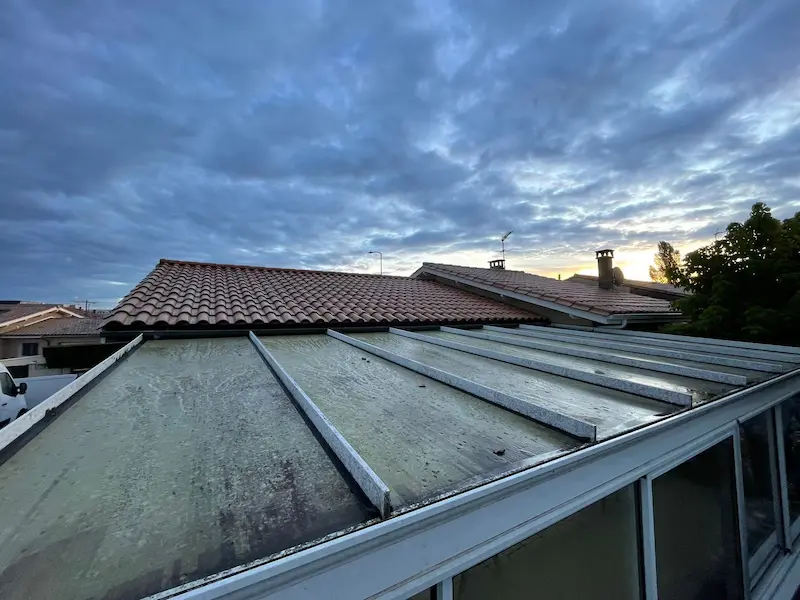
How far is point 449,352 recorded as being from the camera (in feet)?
14.3

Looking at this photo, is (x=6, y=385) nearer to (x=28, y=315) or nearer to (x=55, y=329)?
(x=55, y=329)

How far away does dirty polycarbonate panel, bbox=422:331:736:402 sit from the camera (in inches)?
107

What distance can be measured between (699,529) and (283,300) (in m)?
6.55

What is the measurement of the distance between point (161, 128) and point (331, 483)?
1433cm

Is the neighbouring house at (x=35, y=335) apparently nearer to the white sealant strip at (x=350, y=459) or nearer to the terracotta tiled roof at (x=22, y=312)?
the terracotta tiled roof at (x=22, y=312)

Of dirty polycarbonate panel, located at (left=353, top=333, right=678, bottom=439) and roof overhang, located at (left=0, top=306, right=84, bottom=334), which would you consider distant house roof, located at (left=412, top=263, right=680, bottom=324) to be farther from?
roof overhang, located at (left=0, top=306, right=84, bottom=334)

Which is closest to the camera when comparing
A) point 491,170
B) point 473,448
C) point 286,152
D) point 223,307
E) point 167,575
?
point 167,575

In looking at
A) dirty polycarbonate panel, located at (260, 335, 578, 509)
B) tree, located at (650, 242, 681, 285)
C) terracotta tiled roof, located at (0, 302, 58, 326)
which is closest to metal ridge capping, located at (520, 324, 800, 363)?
dirty polycarbonate panel, located at (260, 335, 578, 509)

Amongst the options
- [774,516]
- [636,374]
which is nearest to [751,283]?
[774,516]

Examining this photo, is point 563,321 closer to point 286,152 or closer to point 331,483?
point 331,483

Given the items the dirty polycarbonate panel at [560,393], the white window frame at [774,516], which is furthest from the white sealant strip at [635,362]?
the dirty polycarbonate panel at [560,393]

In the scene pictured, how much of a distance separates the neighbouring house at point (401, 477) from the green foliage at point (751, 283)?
190 cm

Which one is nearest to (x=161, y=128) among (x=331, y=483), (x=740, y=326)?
(x=331, y=483)

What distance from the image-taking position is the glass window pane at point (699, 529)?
2.26 meters
